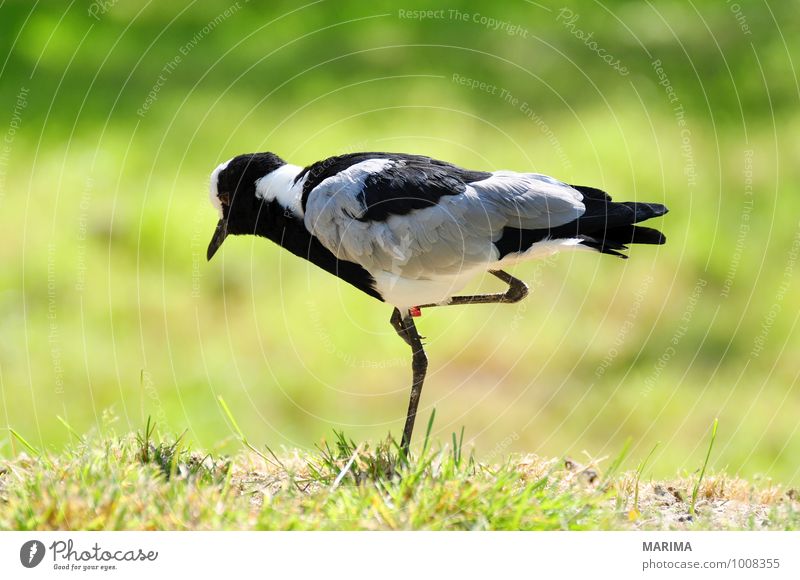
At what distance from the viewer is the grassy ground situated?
3.44 m

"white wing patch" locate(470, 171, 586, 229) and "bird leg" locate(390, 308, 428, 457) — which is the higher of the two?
"white wing patch" locate(470, 171, 586, 229)

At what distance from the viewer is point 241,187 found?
480 cm

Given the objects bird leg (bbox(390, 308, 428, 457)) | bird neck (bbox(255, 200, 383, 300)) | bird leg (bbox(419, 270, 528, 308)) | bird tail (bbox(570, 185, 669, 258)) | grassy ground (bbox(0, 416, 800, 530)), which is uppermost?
bird tail (bbox(570, 185, 669, 258))

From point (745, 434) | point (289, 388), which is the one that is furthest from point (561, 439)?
point (289, 388)

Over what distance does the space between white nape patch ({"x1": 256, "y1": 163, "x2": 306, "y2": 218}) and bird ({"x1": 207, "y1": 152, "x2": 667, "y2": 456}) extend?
11 mm

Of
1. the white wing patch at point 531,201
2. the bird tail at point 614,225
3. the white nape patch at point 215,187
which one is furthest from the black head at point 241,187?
the bird tail at point 614,225

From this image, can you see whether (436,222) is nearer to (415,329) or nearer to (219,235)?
(415,329)

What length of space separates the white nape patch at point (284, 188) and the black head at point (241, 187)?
0.04 metres

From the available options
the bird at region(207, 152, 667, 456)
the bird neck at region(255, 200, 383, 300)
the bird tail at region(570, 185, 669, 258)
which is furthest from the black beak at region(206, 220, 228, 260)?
the bird tail at region(570, 185, 669, 258)

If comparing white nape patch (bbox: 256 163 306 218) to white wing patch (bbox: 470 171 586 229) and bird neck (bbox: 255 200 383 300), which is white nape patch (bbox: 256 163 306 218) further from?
white wing patch (bbox: 470 171 586 229)

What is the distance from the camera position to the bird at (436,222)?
14.5 feet

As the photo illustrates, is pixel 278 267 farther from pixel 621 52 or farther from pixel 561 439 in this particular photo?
pixel 621 52

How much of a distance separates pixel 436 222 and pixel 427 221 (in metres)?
0.04

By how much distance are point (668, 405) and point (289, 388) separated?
2.70 meters
